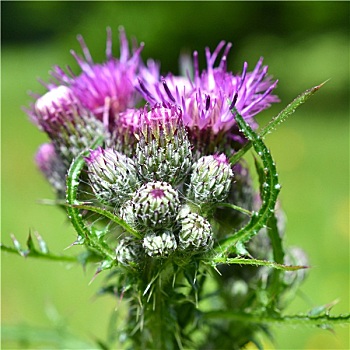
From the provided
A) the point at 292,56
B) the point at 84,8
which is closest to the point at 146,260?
the point at 292,56

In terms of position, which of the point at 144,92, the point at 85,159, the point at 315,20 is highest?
the point at 315,20

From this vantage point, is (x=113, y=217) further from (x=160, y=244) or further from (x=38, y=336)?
(x=38, y=336)

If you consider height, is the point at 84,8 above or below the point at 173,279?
above

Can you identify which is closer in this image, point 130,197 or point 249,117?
point 130,197

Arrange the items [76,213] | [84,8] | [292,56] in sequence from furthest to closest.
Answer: [84,8] → [292,56] → [76,213]

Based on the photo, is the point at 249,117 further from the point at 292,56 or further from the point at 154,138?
the point at 292,56

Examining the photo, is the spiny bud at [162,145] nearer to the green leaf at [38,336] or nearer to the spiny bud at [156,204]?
the spiny bud at [156,204]

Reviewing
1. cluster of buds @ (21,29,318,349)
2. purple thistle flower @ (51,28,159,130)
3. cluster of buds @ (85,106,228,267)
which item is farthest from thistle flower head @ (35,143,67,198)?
cluster of buds @ (85,106,228,267)
